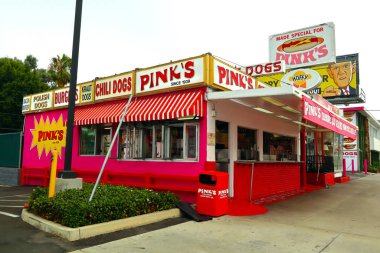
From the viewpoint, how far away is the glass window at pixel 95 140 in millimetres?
13125

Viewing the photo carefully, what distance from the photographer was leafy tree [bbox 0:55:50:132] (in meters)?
30.0

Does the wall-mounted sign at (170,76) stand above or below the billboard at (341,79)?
below

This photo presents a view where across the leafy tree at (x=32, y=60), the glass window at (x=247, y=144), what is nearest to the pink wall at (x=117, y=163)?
the glass window at (x=247, y=144)

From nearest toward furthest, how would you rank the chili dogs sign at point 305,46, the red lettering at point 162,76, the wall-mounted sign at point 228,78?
the wall-mounted sign at point 228,78, the red lettering at point 162,76, the chili dogs sign at point 305,46

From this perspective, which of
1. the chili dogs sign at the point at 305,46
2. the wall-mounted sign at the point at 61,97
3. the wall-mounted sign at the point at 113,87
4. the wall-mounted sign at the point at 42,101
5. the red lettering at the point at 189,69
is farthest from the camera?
the chili dogs sign at the point at 305,46

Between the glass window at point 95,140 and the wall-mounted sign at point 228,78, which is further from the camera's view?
the glass window at point 95,140

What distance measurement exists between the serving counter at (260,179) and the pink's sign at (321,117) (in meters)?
2.24

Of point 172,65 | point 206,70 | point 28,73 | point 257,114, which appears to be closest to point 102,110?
point 172,65

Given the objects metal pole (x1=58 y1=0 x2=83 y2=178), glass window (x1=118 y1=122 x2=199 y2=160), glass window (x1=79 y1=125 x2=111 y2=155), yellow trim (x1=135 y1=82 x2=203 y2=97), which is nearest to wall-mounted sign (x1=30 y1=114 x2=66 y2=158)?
metal pole (x1=58 y1=0 x2=83 y2=178)

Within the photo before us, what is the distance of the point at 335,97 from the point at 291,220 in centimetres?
2469

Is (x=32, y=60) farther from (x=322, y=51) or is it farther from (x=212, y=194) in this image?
(x=212, y=194)

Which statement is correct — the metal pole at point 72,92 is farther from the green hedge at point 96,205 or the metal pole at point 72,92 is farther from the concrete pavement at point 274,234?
the concrete pavement at point 274,234

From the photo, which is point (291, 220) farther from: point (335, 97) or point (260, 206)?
point (335, 97)

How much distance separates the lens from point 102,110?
41.2 feet
